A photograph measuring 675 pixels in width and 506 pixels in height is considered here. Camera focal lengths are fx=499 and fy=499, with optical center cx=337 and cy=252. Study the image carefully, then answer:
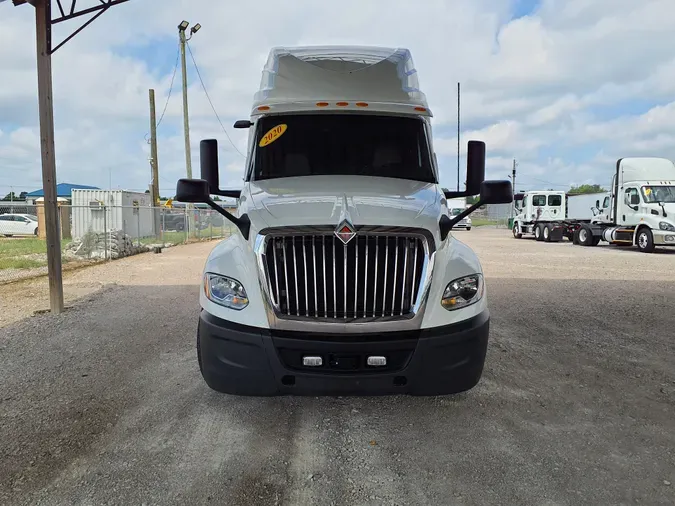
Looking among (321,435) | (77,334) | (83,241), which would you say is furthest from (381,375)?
(83,241)

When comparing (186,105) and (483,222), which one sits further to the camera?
(483,222)

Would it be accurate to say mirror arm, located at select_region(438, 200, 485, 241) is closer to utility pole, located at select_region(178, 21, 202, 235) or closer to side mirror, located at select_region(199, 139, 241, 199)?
side mirror, located at select_region(199, 139, 241, 199)

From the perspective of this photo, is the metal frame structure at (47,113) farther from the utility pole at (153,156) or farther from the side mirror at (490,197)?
the utility pole at (153,156)

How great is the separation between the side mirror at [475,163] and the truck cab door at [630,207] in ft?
59.5

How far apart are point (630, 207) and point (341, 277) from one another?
20.2 m

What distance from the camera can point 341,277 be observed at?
3266mm

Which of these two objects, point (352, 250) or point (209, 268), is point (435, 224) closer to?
point (352, 250)

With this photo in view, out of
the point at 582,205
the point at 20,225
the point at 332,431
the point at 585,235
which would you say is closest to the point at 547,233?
the point at 582,205

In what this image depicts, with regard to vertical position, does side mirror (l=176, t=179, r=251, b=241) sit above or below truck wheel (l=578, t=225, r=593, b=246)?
above

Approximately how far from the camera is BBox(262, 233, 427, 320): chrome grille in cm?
326

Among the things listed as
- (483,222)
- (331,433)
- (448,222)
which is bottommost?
(331,433)

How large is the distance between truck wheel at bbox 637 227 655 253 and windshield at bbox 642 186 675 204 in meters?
1.16

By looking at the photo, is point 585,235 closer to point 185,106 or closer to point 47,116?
point 185,106

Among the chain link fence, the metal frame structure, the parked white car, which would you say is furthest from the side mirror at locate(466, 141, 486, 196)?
the parked white car
